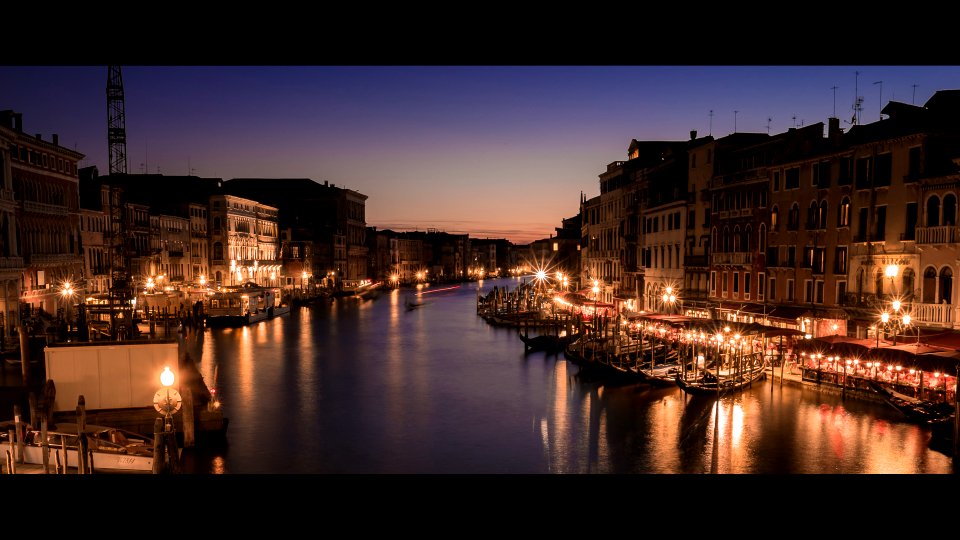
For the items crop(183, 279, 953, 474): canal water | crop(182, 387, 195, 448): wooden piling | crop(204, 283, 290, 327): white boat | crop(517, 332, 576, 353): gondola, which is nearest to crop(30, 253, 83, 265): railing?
crop(183, 279, 953, 474): canal water

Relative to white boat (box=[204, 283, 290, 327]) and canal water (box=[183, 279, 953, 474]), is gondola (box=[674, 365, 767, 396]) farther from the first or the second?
white boat (box=[204, 283, 290, 327])

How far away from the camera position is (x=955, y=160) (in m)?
15.1

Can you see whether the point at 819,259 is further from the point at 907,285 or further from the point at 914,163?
the point at 914,163

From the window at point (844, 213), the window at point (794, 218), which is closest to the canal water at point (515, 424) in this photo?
the window at point (844, 213)

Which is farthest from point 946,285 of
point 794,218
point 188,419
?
point 188,419

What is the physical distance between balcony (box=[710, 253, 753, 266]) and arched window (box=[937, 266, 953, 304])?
746 centimetres

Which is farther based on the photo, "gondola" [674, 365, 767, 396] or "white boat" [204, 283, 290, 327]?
"white boat" [204, 283, 290, 327]

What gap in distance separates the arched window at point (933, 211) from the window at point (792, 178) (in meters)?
5.08

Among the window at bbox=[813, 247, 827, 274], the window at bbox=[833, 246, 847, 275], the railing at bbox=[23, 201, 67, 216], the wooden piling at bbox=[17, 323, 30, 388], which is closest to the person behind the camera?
the wooden piling at bbox=[17, 323, 30, 388]

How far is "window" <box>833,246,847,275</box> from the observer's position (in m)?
19.3

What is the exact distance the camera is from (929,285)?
1617 cm

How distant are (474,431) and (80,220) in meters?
22.5
